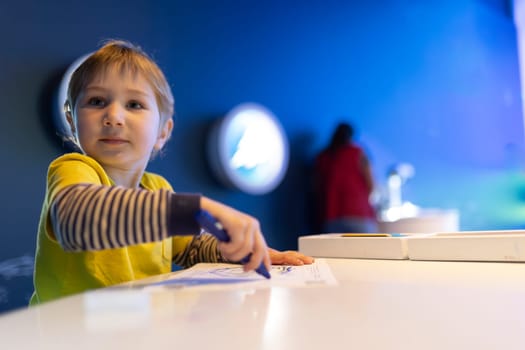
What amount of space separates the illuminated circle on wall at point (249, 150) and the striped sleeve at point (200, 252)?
833 mm

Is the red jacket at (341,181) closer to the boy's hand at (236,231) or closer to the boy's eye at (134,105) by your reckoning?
the boy's eye at (134,105)

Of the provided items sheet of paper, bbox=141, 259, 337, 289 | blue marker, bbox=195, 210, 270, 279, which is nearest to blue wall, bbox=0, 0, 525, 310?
sheet of paper, bbox=141, 259, 337, 289

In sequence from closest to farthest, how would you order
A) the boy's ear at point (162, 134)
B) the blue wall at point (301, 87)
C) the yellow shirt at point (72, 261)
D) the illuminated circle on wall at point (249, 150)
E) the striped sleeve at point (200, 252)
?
the yellow shirt at point (72, 261) → the striped sleeve at point (200, 252) → the boy's ear at point (162, 134) → the blue wall at point (301, 87) → the illuminated circle on wall at point (249, 150)

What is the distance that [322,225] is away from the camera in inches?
93.5

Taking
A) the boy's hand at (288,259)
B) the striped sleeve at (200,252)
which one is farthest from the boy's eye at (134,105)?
the boy's hand at (288,259)

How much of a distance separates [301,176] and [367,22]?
1206 millimetres

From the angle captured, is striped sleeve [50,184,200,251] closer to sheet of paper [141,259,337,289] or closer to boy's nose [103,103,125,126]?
sheet of paper [141,259,337,289]

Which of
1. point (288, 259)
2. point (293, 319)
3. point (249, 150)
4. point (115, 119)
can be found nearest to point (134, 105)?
point (115, 119)

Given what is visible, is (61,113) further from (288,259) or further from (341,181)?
(341,181)

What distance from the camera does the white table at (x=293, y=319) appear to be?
289mm

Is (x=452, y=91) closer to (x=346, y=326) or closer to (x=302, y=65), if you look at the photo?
(x=302, y=65)

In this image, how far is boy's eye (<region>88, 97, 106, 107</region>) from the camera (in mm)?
781

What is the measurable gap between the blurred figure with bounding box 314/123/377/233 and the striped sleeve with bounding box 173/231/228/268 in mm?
1511

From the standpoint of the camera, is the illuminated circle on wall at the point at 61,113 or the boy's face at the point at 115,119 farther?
the illuminated circle on wall at the point at 61,113
